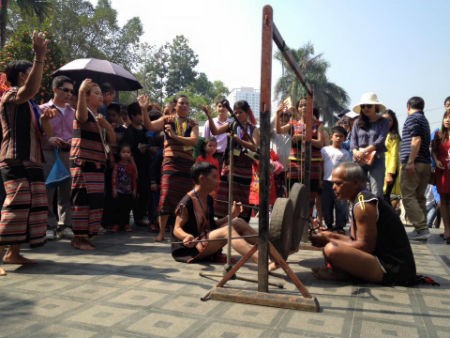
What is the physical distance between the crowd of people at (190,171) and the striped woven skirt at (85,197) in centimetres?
1

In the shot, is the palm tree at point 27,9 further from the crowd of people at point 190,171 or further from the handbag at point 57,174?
the handbag at point 57,174

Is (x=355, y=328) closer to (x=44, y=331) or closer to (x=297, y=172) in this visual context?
(x=44, y=331)

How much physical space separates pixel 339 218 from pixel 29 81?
177 inches

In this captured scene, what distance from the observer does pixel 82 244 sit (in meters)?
4.71

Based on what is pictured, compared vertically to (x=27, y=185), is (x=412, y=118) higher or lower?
higher

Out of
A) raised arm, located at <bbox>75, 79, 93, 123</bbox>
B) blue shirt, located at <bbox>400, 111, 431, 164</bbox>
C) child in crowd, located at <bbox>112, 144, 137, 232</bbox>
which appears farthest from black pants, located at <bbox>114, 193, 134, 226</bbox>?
blue shirt, located at <bbox>400, 111, 431, 164</bbox>

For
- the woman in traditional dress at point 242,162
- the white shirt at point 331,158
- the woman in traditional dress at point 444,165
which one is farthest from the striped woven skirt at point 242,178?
the woman in traditional dress at point 444,165

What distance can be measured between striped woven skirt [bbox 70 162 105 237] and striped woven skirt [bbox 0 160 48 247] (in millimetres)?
641

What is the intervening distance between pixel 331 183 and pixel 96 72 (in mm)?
4597

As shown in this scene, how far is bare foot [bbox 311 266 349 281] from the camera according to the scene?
3522mm

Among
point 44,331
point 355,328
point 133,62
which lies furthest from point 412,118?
point 133,62

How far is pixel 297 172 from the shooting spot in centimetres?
581

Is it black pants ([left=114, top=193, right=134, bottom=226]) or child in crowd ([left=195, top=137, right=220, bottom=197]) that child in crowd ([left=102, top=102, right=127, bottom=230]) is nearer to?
black pants ([left=114, top=193, right=134, bottom=226])

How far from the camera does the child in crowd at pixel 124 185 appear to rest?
230 inches
